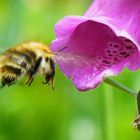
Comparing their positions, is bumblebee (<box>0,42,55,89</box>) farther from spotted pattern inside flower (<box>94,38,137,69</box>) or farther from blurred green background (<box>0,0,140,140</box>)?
blurred green background (<box>0,0,140,140</box>)

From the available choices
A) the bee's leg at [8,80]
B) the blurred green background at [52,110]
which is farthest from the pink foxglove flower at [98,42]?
the blurred green background at [52,110]

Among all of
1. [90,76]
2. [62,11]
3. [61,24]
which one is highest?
[62,11]

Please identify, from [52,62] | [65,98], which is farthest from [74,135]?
[52,62]

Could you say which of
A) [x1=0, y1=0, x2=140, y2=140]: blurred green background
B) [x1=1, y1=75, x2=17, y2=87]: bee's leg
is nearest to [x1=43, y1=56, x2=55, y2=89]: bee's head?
[x1=1, y1=75, x2=17, y2=87]: bee's leg

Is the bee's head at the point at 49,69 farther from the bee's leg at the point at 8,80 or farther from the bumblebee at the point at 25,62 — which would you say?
the bee's leg at the point at 8,80

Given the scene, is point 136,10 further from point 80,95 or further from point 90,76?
point 80,95

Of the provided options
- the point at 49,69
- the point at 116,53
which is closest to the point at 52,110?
the point at 49,69
